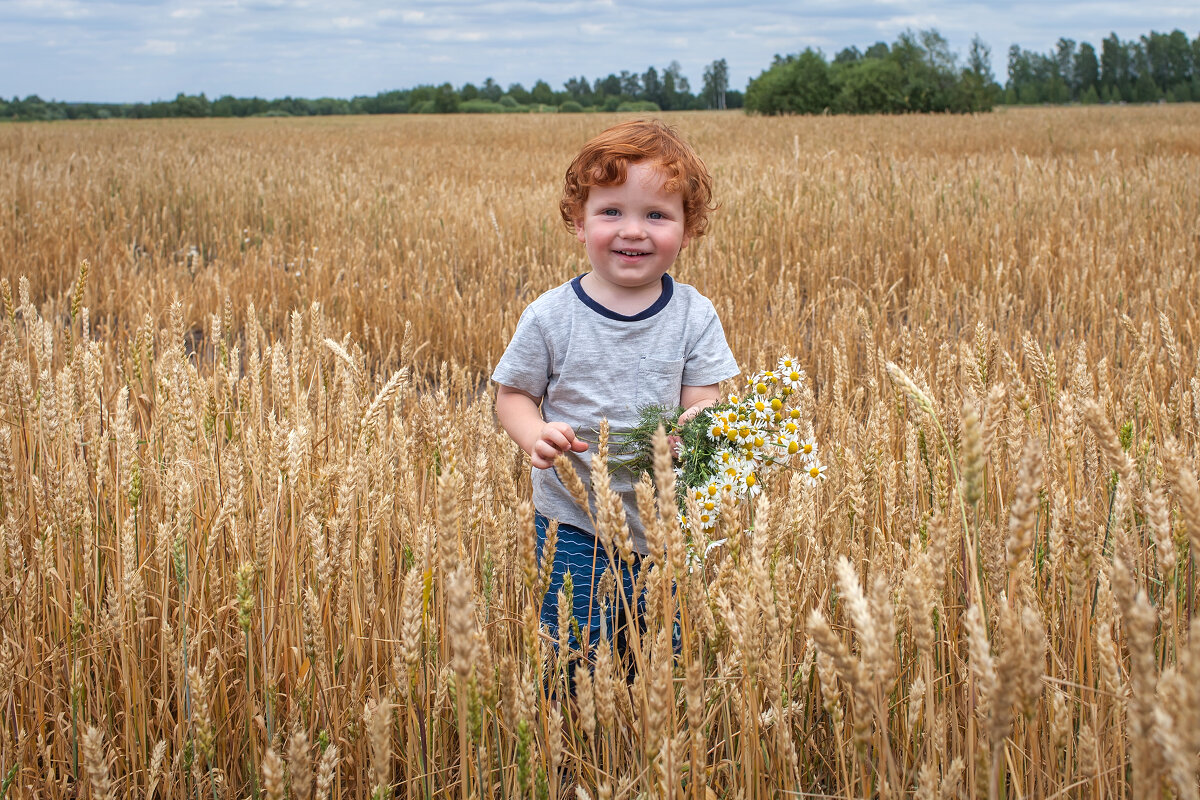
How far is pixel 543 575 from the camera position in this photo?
107 centimetres

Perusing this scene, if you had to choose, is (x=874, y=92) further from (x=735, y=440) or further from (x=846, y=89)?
(x=735, y=440)

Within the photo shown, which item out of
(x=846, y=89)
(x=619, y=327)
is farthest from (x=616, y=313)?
(x=846, y=89)

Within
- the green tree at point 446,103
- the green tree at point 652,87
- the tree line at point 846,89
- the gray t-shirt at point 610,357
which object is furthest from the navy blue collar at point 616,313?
the green tree at point 652,87

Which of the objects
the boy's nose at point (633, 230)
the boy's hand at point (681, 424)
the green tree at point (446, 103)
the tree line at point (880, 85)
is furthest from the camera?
the green tree at point (446, 103)

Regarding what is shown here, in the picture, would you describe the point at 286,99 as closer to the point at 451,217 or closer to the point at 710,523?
the point at 451,217

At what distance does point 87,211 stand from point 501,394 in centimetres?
563

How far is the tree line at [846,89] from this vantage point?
4022cm

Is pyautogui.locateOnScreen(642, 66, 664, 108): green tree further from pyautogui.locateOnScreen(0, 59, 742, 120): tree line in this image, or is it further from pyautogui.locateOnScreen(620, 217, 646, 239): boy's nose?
pyautogui.locateOnScreen(620, 217, 646, 239): boy's nose

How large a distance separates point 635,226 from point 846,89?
41898 mm

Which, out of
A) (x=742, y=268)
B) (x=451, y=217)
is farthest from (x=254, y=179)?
(x=742, y=268)

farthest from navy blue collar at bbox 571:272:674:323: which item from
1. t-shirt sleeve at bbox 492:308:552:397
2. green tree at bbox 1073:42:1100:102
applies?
green tree at bbox 1073:42:1100:102

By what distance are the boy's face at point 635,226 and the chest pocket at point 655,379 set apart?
0.17 metres

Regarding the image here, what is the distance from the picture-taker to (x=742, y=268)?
4.22 meters

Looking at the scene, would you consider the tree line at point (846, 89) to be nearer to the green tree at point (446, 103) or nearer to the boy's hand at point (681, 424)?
the green tree at point (446, 103)
